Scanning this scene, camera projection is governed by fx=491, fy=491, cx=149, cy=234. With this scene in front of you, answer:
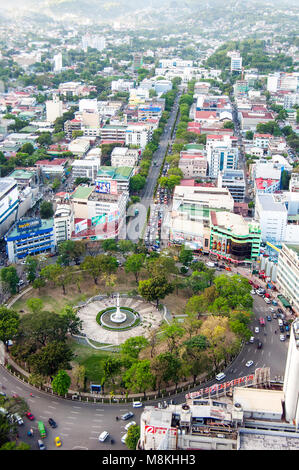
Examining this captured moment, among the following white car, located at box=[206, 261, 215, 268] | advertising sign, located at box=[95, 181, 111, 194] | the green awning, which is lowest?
the green awning

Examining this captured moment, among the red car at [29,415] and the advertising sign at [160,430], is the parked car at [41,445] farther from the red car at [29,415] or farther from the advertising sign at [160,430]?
the advertising sign at [160,430]

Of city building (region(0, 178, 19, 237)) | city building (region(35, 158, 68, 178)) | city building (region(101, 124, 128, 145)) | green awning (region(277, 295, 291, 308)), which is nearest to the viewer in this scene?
green awning (region(277, 295, 291, 308))

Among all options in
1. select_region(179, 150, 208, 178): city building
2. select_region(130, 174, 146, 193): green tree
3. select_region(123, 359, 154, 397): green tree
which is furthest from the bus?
select_region(179, 150, 208, 178): city building

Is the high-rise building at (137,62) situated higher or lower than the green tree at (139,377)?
higher

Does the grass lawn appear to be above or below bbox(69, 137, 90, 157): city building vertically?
below

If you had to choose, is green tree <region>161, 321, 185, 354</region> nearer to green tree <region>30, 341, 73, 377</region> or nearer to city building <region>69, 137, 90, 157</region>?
green tree <region>30, 341, 73, 377</region>

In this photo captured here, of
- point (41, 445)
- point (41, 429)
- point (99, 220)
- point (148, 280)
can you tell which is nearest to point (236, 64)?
point (99, 220)

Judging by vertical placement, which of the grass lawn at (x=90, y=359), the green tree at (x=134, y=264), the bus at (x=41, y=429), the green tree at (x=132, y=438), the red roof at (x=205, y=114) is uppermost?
the red roof at (x=205, y=114)

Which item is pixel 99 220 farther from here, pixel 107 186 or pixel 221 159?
pixel 221 159

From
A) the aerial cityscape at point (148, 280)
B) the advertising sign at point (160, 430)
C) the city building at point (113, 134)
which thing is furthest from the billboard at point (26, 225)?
the city building at point (113, 134)
